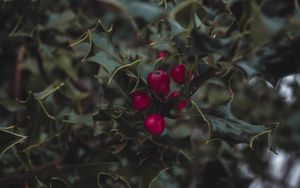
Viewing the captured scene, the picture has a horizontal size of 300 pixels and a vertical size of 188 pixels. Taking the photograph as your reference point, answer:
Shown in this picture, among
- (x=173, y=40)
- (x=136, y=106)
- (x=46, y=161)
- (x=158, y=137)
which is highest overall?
(x=173, y=40)

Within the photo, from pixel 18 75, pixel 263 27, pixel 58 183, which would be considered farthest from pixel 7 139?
pixel 18 75

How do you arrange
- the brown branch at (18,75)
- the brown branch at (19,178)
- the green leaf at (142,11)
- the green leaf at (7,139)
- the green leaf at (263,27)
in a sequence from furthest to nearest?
1. the brown branch at (18,75)
2. the brown branch at (19,178)
3. the green leaf at (7,139)
4. the green leaf at (142,11)
5. the green leaf at (263,27)

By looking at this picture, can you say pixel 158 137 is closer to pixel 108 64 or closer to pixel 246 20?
pixel 108 64

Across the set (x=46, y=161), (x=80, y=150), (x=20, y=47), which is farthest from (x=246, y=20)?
(x=20, y=47)

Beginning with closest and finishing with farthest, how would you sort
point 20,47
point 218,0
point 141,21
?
point 141,21, point 218,0, point 20,47

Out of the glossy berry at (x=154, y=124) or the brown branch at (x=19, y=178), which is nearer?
the glossy berry at (x=154, y=124)

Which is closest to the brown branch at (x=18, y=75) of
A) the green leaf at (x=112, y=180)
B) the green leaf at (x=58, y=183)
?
the green leaf at (x=112, y=180)

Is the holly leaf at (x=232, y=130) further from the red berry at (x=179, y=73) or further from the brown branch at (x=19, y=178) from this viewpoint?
the brown branch at (x=19, y=178)
